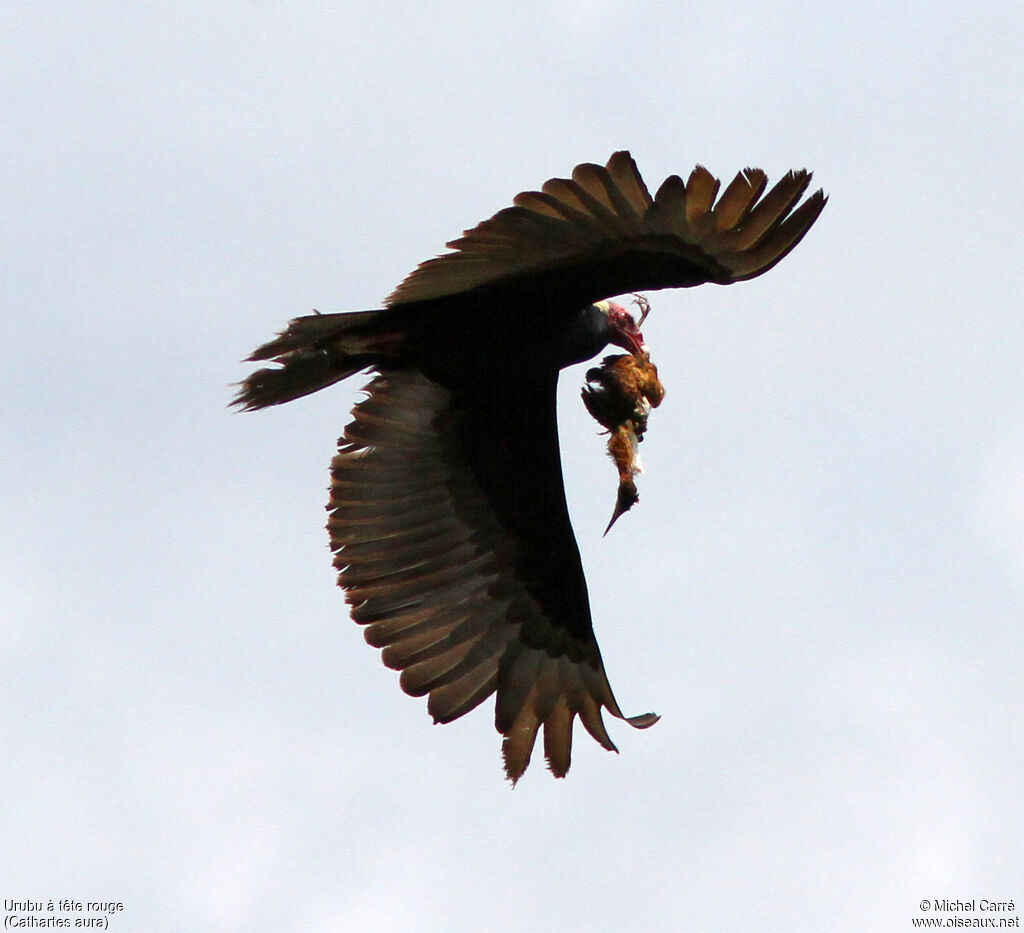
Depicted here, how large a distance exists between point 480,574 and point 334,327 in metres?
1.52

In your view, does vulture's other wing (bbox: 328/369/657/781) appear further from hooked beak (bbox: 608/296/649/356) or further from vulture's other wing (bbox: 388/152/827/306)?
vulture's other wing (bbox: 388/152/827/306)

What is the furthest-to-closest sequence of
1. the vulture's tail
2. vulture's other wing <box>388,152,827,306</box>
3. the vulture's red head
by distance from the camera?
the vulture's red head
the vulture's tail
vulture's other wing <box>388,152,827,306</box>

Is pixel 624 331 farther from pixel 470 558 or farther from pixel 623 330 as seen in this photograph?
pixel 470 558

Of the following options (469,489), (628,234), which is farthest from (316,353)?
(628,234)

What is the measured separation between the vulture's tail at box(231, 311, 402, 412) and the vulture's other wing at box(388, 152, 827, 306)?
40cm

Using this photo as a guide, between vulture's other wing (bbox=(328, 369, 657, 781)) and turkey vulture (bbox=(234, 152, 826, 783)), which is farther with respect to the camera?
vulture's other wing (bbox=(328, 369, 657, 781))

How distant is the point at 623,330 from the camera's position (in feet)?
26.5

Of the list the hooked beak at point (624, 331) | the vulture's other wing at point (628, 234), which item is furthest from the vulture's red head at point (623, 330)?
the vulture's other wing at point (628, 234)

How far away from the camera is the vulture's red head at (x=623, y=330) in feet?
26.3

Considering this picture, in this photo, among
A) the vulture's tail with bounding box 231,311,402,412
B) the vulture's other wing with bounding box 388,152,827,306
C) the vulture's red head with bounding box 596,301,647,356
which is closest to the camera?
the vulture's other wing with bounding box 388,152,827,306

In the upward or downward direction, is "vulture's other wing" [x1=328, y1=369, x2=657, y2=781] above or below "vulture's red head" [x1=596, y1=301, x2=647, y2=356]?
below

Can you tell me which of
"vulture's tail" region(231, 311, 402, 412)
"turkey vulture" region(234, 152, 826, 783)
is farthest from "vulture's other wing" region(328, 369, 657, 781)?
"vulture's tail" region(231, 311, 402, 412)

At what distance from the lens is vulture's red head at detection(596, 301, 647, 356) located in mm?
8031

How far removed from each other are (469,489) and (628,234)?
1.97 metres
